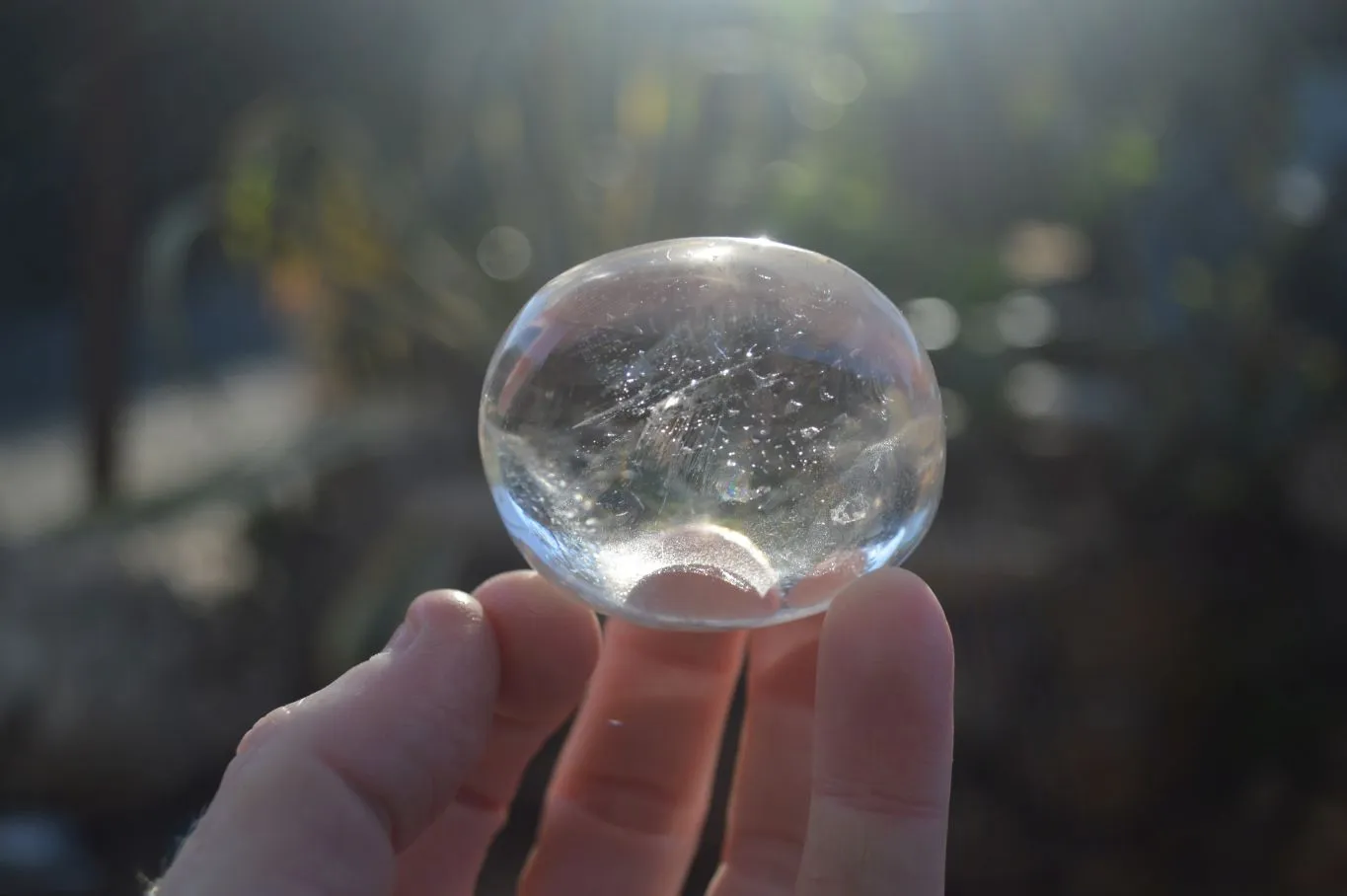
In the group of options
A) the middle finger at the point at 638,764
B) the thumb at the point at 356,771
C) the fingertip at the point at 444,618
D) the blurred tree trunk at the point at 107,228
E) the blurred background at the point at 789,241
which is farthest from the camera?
the blurred tree trunk at the point at 107,228

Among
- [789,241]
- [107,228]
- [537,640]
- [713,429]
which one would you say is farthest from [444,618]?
[107,228]

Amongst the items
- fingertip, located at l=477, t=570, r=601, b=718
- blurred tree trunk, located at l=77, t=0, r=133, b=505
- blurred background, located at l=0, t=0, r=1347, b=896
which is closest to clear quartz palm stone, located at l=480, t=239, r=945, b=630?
→ fingertip, located at l=477, t=570, r=601, b=718

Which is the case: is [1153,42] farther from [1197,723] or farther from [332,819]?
[332,819]

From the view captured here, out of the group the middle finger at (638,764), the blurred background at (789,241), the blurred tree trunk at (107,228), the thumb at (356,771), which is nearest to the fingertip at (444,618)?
the thumb at (356,771)

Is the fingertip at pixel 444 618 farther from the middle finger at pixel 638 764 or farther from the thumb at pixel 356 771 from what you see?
the middle finger at pixel 638 764

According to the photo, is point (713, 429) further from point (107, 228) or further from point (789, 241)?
point (107, 228)

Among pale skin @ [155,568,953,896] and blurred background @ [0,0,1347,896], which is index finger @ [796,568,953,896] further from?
blurred background @ [0,0,1347,896]

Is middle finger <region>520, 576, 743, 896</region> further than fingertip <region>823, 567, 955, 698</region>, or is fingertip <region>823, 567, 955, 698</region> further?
middle finger <region>520, 576, 743, 896</region>

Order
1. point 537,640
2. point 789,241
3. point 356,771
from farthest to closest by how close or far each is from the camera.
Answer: point 789,241
point 537,640
point 356,771
